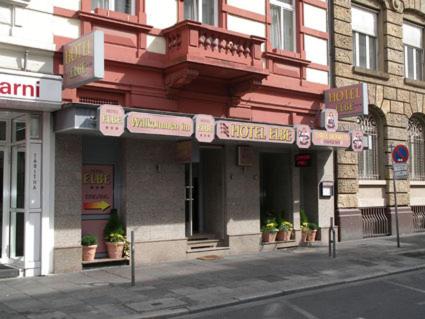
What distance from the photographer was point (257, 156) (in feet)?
48.7

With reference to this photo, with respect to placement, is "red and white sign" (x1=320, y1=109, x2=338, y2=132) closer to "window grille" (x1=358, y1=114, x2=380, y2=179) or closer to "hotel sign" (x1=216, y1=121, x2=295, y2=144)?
"hotel sign" (x1=216, y1=121, x2=295, y2=144)

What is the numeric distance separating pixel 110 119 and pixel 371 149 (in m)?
10.7

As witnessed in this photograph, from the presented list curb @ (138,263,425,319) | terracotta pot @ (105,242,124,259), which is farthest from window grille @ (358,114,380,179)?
terracotta pot @ (105,242,124,259)

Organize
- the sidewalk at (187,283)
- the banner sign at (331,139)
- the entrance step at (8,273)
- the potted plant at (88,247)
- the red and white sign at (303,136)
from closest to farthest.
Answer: the sidewalk at (187,283) < the entrance step at (8,273) < the potted plant at (88,247) < the red and white sign at (303,136) < the banner sign at (331,139)

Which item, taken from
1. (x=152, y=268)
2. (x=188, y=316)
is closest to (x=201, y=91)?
(x=152, y=268)

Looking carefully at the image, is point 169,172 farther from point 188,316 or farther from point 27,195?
point 188,316

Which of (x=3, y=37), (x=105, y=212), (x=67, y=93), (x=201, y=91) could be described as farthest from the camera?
(x=201, y=91)

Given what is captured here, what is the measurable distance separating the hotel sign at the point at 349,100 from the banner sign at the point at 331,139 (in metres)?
0.84

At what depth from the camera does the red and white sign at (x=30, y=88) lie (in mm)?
9953

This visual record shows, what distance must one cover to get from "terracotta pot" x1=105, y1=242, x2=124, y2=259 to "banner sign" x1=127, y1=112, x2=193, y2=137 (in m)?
2.67

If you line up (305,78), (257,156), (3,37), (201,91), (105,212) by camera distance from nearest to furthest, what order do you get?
1. (3,37)
2. (105,212)
3. (201,91)
4. (257,156)
5. (305,78)

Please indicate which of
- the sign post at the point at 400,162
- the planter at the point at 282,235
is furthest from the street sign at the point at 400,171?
the planter at the point at 282,235

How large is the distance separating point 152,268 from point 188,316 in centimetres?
384

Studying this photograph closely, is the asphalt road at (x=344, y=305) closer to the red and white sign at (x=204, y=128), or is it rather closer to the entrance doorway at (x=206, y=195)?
the red and white sign at (x=204, y=128)
